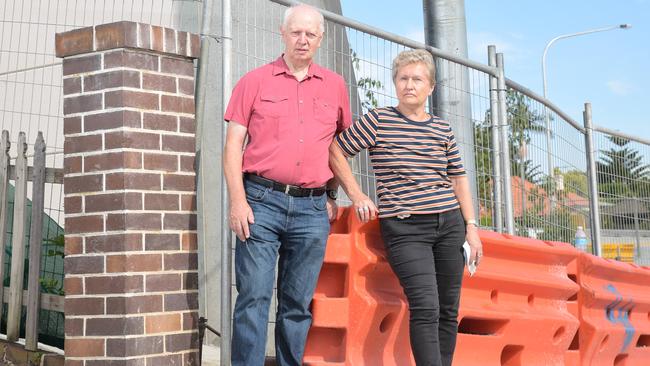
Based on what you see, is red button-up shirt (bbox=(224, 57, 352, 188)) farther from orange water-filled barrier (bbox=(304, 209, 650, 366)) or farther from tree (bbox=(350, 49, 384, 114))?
tree (bbox=(350, 49, 384, 114))

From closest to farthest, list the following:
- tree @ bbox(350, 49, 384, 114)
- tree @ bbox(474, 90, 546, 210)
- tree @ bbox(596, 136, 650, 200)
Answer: tree @ bbox(350, 49, 384, 114) < tree @ bbox(474, 90, 546, 210) < tree @ bbox(596, 136, 650, 200)

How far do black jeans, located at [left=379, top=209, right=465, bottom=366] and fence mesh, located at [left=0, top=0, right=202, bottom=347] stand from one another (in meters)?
2.84

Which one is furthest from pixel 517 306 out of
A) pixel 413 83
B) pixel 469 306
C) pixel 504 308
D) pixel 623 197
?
pixel 623 197

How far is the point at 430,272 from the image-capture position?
4789 millimetres

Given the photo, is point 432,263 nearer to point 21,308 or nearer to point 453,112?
point 453,112

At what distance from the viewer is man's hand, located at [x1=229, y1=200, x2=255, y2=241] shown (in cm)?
443

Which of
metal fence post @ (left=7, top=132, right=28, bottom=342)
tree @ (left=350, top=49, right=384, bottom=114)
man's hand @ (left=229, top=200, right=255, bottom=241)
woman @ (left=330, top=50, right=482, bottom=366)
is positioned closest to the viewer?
man's hand @ (left=229, top=200, right=255, bottom=241)

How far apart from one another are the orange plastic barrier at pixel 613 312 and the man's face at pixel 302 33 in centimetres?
295

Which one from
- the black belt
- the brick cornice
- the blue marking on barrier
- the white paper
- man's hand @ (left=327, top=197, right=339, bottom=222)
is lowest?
the blue marking on barrier

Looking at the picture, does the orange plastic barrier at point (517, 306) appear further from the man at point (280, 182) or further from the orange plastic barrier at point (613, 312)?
the man at point (280, 182)

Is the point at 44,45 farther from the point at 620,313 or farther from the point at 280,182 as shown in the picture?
the point at 620,313

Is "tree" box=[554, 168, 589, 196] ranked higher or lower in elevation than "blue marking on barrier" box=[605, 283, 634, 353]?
higher

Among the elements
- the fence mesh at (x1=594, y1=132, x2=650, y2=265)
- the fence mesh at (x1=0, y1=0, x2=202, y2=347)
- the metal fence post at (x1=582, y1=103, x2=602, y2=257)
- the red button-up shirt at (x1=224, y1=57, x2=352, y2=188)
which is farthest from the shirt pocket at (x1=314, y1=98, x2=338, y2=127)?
the fence mesh at (x1=594, y1=132, x2=650, y2=265)

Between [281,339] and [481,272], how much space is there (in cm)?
156
